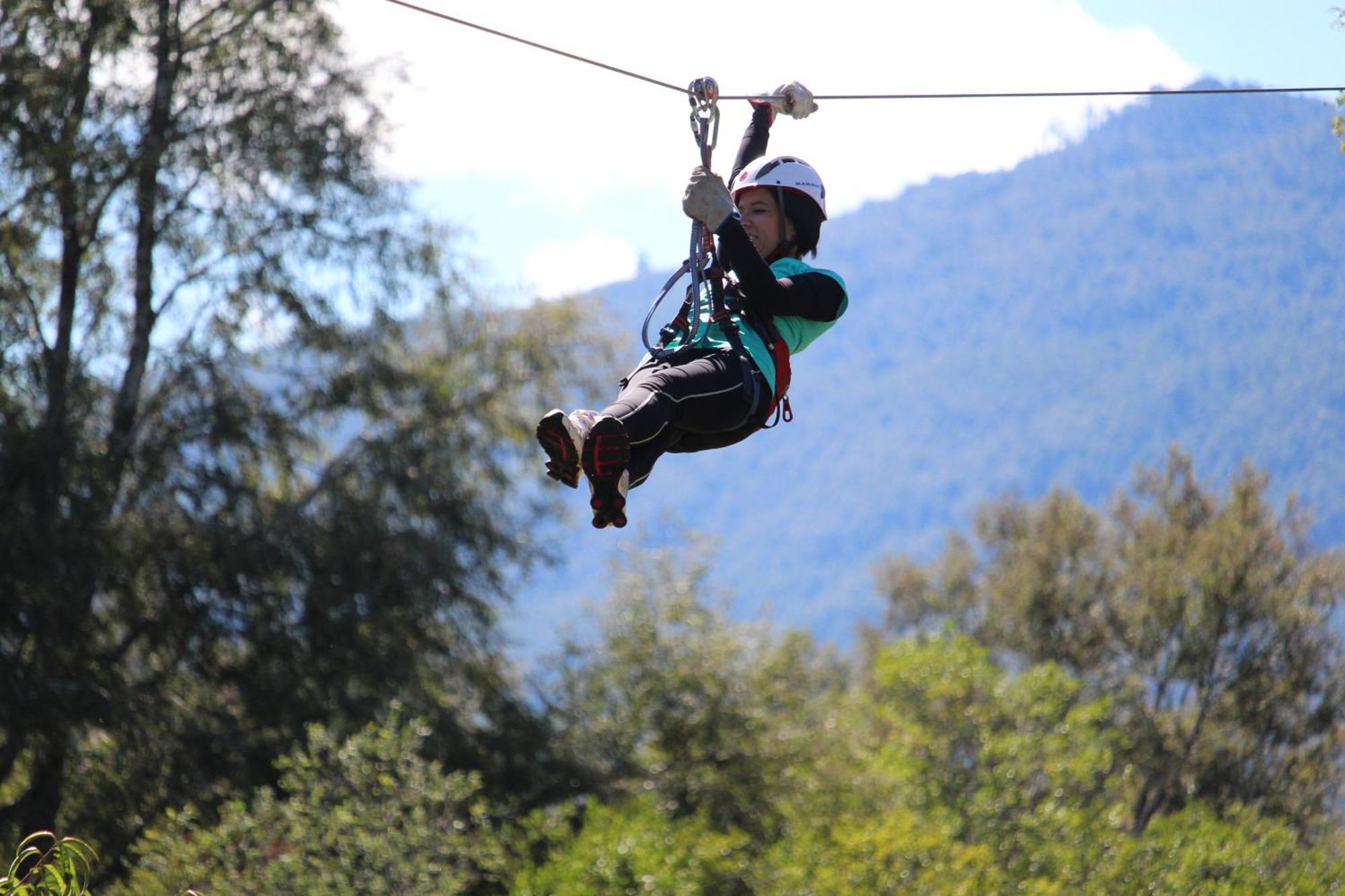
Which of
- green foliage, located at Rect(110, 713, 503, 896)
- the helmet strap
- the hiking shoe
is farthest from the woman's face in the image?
green foliage, located at Rect(110, 713, 503, 896)

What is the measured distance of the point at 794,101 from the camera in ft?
21.7

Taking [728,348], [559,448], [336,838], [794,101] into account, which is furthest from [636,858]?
[559,448]

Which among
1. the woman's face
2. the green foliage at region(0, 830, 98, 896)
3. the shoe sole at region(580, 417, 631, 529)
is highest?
the woman's face

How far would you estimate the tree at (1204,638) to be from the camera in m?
30.8

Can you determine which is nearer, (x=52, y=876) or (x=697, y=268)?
(x=52, y=876)

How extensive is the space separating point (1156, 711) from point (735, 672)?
11.8 meters

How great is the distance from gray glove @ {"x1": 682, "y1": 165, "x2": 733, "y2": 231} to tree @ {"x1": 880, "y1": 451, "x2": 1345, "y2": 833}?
2524cm

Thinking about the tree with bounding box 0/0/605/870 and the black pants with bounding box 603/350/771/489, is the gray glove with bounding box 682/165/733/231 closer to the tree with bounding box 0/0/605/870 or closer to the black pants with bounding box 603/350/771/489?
the black pants with bounding box 603/350/771/489

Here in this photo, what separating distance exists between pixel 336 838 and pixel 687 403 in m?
9.43

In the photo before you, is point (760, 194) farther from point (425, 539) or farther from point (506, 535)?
point (506, 535)

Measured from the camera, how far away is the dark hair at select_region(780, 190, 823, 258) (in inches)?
245

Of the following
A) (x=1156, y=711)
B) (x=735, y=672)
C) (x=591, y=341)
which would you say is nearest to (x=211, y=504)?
(x=591, y=341)

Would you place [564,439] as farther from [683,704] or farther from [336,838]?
[683,704]

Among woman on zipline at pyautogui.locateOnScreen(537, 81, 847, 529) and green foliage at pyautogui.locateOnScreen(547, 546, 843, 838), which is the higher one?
green foliage at pyautogui.locateOnScreen(547, 546, 843, 838)
